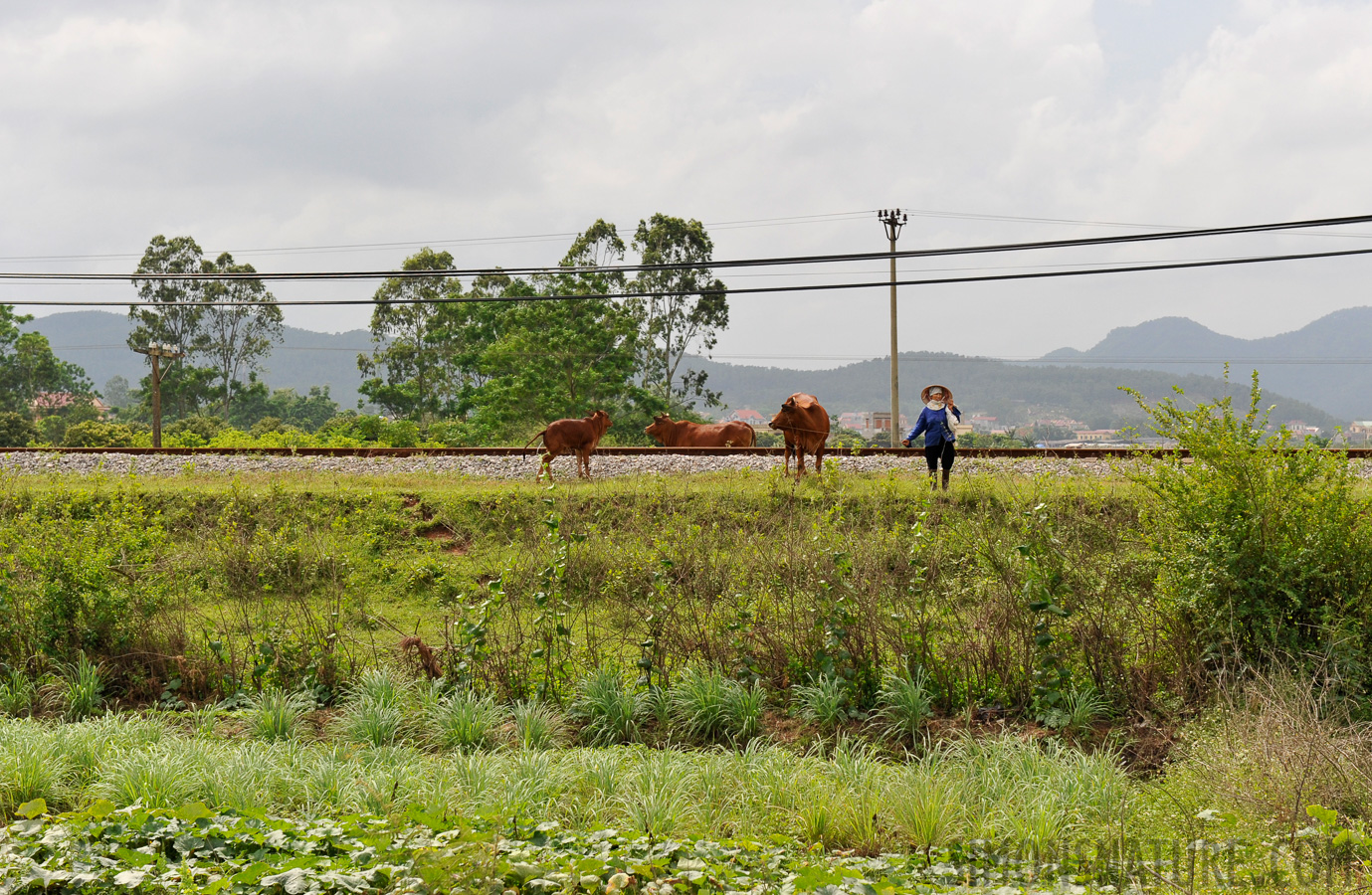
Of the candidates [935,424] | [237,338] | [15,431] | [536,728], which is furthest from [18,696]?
[237,338]

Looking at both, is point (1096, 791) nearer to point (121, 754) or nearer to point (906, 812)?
point (906, 812)

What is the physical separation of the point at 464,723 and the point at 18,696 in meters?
4.02

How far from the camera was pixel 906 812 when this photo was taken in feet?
15.0

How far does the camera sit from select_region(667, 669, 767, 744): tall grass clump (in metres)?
6.43

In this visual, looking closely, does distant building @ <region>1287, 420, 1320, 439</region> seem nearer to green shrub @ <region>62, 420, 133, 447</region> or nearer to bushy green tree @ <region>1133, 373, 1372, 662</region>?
bushy green tree @ <region>1133, 373, 1372, 662</region>

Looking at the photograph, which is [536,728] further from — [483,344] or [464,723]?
[483,344]

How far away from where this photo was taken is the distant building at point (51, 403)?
5369 cm

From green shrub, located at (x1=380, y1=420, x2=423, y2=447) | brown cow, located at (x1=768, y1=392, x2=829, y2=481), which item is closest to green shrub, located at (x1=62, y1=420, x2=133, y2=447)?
green shrub, located at (x1=380, y1=420, x2=423, y2=447)

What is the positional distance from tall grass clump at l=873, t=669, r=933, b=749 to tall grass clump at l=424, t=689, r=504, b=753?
2.73 metres

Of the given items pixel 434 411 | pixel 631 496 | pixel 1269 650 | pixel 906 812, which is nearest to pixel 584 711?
pixel 906 812

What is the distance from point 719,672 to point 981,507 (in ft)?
21.7

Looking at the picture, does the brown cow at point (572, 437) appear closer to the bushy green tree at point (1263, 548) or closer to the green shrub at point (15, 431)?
the bushy green tree at point (1263, 548)

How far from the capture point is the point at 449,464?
17.7 metres

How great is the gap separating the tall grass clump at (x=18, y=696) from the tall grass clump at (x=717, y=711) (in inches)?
206
